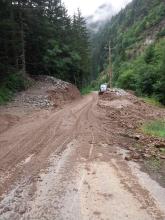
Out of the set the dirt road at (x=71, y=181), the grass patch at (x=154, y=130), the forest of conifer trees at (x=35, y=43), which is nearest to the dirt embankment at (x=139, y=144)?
the grass patch at (x=154, y=130)

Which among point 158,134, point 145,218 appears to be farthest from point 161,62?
point 145,218

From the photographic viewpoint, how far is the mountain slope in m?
42.8

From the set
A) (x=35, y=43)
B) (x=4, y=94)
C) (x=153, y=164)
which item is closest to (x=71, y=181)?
(x=153, y=164)

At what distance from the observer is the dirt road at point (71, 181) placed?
6.80 meters

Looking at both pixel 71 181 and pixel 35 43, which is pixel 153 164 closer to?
pixel 71 181

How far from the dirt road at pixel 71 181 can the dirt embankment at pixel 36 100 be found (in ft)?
14.8

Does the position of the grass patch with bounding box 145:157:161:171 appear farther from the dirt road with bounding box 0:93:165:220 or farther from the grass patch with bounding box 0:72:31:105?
the grass patch with bounding box 0:72:31:105

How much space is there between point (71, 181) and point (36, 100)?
19.7 metres

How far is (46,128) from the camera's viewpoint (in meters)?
15.8

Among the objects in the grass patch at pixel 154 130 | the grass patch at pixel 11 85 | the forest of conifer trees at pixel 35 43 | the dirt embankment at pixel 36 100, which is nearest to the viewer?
the grass patch at pixel 154 130

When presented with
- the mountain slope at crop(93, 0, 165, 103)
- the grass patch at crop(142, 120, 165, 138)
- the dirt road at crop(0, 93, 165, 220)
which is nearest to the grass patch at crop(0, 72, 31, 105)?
the grass patch at crop(142, 120, 165, 138)

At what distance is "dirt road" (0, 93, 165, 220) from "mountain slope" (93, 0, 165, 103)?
2677 centimetres

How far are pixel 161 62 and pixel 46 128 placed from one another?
27.0 m

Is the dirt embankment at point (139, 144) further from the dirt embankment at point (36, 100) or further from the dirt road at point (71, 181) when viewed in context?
the dirt embankment at point (36, 100)
